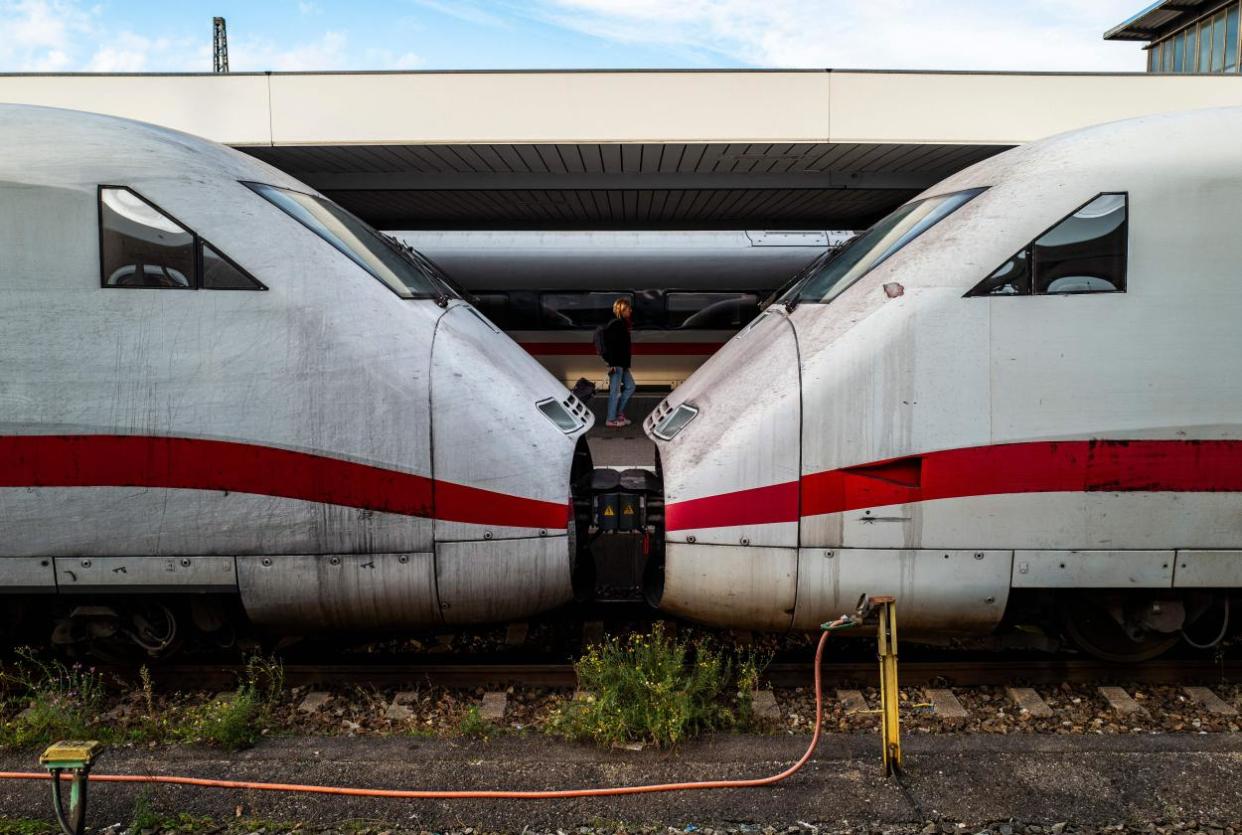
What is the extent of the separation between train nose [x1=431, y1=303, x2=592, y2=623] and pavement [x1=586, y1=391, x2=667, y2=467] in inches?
171

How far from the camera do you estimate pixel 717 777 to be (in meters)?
3.93

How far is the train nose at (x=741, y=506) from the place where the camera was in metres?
4.58

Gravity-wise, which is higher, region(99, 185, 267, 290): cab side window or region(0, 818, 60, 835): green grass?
region(99, 185, 267, 290): cab side window

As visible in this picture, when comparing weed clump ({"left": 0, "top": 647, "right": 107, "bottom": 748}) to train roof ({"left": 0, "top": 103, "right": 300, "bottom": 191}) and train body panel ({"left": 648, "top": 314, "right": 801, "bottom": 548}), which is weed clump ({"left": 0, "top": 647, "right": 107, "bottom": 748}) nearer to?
train roof ({"left": 0, "top": 103, "right": 300, "bottom": 191})

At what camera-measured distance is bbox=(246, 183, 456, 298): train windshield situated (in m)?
4.90

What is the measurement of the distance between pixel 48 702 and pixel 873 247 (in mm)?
5103

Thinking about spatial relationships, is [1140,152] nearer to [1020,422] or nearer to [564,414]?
[1020,422]

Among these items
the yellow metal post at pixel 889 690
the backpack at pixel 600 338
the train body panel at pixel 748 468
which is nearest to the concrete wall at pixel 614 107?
the backpack at pixel 600 338

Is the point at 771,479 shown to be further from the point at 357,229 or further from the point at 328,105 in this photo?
the point at 328,105

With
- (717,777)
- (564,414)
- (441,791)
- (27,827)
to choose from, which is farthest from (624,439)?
(27,827)

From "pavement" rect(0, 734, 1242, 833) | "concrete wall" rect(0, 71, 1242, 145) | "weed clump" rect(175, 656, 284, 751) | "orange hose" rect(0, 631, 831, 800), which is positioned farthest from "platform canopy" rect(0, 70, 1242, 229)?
"orange hose" rect(0, 631, 831, 800)

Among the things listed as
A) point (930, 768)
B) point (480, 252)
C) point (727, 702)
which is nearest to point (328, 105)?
point (480, 252)

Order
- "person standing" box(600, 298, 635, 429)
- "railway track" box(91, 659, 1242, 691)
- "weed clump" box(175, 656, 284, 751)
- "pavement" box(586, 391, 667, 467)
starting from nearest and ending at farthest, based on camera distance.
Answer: "weed clump" box(175, 656, 284, 751) < "railway track" box(91, 659, 1242, 691) < "pavement" box(586, 391, 667, 467) < "person standing" box(600, 298, 635, 429)

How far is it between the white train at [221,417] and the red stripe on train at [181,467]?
1 centimetres
